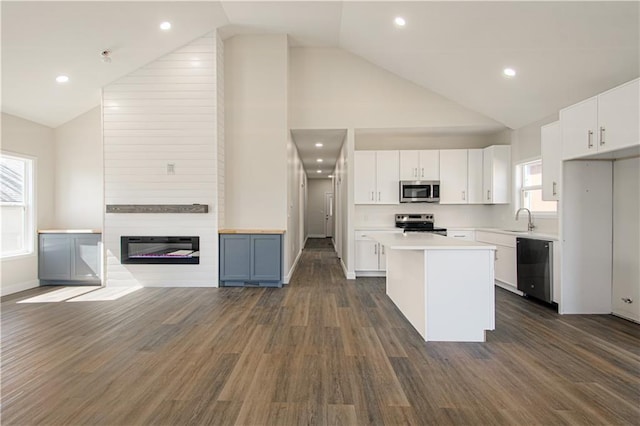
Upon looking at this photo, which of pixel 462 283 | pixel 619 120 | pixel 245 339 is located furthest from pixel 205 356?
pixel 619 120

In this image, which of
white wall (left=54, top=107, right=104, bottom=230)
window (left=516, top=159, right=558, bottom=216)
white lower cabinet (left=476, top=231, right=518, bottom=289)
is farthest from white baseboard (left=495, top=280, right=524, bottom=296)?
white wall (left=54, top=107, right=104, bottom=230)

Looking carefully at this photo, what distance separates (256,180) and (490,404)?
13.7 feet

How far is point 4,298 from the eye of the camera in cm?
412

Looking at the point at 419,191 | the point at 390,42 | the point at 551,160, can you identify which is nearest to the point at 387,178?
the point at 419,191

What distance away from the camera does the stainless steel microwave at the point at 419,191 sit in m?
5.32

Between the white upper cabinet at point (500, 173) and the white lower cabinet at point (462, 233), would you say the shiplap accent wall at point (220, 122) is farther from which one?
the white upper cabinet at point (500, 173)

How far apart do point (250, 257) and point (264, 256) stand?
22 centimetres

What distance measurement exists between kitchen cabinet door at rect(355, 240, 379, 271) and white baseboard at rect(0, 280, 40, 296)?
206 inches

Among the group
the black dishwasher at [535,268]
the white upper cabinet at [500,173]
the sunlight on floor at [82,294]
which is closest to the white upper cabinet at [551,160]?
the black dishwasher at [535,268]

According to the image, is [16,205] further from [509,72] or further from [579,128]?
[579,128]

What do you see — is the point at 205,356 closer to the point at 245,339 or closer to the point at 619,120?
the point at 245,339

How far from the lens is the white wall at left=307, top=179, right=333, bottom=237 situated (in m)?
13.3

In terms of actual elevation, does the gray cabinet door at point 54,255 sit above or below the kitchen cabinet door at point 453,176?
below

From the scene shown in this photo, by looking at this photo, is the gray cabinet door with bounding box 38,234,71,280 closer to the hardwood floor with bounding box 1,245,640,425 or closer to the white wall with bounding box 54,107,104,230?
the white wall with bounding box 54,107,104,230
